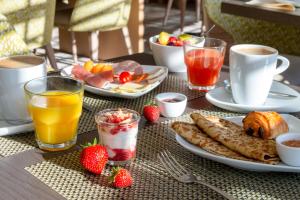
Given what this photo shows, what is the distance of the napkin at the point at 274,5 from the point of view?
6.73ft

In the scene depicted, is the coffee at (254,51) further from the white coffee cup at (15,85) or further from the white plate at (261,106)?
the white coffee cup at (15,85)

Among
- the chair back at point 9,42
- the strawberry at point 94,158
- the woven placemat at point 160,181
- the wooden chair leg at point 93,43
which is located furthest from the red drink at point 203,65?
the wooden chair leg at point 93,43

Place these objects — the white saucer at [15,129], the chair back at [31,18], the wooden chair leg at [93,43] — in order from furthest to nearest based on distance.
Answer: the wooden chair leg at [93,43]
the chair back at [31,18]
the white saucer at [15,129]

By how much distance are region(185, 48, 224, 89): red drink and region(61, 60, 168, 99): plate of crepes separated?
89 mm

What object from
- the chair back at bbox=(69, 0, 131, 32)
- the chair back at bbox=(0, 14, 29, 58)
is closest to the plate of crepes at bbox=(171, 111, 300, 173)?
the chair back at bbox=(0, 14, 29, 58)

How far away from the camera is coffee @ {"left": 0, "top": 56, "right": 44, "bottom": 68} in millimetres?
1051

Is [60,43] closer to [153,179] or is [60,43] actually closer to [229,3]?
[229,3]

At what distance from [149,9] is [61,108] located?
527 centimetres

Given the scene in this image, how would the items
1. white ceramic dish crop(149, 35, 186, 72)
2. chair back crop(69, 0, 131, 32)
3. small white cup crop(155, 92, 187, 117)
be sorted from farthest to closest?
chair back crop(69, 0, 131, 32) → white ceramic dish crop(149, 35, 186, 72) → small white cup crop(155, 92, 187, 117)

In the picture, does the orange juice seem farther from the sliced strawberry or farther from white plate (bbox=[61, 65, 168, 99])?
white plate (bbox=[61, 65, 168, 99])

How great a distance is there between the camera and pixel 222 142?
2.93ft

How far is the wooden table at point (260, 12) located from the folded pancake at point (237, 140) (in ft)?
3.71

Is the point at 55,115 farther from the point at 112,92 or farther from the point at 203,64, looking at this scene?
the point at 203,64

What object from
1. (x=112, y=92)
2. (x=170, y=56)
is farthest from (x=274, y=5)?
(x=112, y=92)
